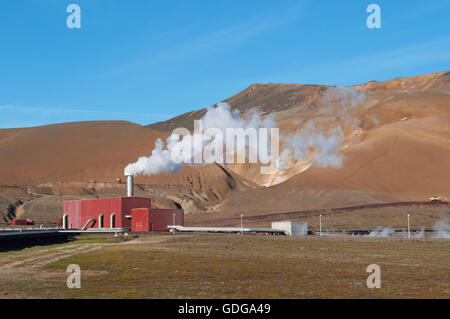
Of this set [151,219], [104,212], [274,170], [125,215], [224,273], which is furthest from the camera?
[274,170]

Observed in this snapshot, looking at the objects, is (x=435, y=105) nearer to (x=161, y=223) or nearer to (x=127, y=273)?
(x=161, y=223)

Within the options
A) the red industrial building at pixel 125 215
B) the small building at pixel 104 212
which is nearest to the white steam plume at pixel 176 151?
the small building at pixel 104 212

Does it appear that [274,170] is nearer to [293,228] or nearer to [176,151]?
[176,151]

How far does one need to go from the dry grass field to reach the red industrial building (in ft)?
77.8

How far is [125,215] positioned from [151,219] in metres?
3.91

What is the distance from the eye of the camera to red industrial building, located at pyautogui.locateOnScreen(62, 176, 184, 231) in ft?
206

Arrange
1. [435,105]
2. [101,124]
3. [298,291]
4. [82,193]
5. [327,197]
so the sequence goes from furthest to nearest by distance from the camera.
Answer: [101,124], [435,105], [82,193], [327,197], [298,291]

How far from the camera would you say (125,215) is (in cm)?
6488

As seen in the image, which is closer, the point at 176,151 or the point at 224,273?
the point at 224,273

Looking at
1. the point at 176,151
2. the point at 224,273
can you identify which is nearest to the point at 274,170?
the point at 176,151

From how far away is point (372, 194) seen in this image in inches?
4193

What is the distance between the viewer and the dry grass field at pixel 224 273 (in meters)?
18.3
